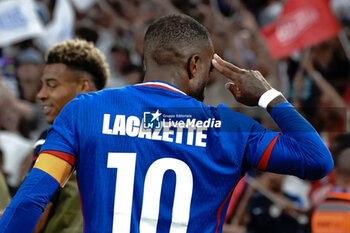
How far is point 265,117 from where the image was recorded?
253 inches

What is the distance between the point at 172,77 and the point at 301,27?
505 centimetres

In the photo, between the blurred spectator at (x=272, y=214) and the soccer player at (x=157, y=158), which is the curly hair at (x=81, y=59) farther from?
the blurred spectator at (x=272, y=214)

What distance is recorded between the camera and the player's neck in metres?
2.69

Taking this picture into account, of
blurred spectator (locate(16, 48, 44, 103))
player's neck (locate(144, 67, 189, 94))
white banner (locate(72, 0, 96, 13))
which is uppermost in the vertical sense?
white banner (locate(72, 0, 96, 13))

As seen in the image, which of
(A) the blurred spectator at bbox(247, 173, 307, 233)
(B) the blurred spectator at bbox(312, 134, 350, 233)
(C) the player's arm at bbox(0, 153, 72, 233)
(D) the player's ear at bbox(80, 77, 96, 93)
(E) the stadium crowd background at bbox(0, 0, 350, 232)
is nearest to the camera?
(C) the player's arm at bbox(0, 153, 72, 233)

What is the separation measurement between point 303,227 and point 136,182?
4.18 meters

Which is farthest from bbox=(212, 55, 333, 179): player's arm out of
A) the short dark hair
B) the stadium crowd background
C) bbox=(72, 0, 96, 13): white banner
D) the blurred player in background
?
bbox=(72, 0, 96, 13): white banner

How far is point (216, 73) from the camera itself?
6652 millimetres

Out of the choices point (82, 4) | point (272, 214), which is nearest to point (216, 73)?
point (272, 214)

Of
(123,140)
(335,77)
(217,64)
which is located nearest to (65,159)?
(123,140)

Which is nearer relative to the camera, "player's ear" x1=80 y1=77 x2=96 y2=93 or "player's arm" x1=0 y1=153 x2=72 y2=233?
"player's arm" x1=0 y1=153 x2=72 y2=233

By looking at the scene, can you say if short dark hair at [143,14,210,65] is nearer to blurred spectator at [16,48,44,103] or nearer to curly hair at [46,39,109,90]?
curly hair at [46,39,109,90]

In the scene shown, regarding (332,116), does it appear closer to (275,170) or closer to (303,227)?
(303,227)

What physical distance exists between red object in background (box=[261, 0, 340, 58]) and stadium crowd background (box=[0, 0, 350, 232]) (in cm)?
18
